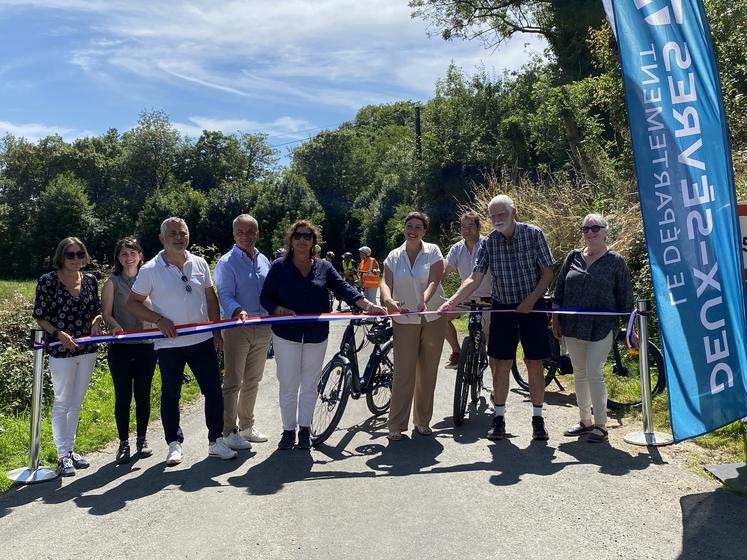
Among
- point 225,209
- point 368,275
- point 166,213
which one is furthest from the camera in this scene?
point 166,213

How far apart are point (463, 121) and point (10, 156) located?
2323 inches

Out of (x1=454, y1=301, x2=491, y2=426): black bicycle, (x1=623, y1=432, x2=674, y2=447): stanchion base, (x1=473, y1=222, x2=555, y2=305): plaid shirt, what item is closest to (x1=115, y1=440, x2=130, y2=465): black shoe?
(x1=454, y1=301, x2=491, y2=426): black bicycle

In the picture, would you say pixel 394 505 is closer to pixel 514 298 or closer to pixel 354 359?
pixel 354 359

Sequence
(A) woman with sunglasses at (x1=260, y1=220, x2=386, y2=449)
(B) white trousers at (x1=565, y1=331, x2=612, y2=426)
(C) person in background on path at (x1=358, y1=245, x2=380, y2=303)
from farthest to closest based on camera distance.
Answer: (C) person in background on path at (x1=358, y1=245, x2=380, y2=303) < (A) woman with sunglasses at (x1=260, y1=220, x2=386, y2=449) < (B) white trousers at (x1=565, y1=331, x2=612, y2=426)

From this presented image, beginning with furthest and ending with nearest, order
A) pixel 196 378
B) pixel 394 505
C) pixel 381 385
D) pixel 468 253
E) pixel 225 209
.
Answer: pixel 225 209
pixel 468 253
pixel 381 385
pixel 196 378
pixel 394 505

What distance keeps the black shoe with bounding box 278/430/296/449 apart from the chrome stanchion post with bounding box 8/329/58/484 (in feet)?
6.11

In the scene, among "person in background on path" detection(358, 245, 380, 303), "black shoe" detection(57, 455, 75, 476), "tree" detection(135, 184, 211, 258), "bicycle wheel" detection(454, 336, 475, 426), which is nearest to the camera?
"black shoe" detection(57, 455, 75, 476)

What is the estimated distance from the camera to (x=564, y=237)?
41.6ft

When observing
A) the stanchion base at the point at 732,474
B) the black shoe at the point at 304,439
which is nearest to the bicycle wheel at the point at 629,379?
the stanchion base at the point at 732,474

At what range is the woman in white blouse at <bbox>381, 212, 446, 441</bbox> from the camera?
628 cm

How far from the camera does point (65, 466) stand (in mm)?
5594

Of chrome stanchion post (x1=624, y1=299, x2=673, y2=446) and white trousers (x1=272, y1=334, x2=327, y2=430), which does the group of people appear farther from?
chrome stanchion post (x1=624, y1=299, x2=673, y2=446)

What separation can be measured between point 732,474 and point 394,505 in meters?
2.39

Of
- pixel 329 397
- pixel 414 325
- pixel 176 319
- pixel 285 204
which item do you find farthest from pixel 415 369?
pixel 285 204
